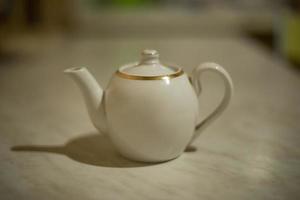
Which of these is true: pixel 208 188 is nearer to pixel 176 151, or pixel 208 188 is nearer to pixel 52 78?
pixel 176 151

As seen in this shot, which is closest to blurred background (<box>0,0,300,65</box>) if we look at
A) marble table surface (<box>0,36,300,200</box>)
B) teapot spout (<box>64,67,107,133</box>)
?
marble table surface (<box>0,36,300,200</box>)

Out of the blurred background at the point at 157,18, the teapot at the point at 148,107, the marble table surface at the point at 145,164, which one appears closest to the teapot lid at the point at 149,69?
the teapot at the point at 148,107

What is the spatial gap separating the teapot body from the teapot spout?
0.02m

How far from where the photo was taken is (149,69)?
62 cm

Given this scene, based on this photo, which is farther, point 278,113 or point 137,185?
point 278,113

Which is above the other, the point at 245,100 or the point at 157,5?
the point at 157,5

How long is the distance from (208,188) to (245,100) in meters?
0.50

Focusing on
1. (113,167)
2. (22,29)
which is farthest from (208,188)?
(22,29)

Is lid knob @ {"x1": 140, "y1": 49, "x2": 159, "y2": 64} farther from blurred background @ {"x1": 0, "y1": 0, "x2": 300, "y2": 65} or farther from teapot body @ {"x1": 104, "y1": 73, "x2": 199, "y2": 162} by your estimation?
blurred background @ {"x1": 0, "y1": 0, "x2": 300, "y2": 65}

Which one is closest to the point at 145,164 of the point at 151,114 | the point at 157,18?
the point at 151,114

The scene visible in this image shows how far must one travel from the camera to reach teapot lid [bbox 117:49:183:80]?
61 centimetres

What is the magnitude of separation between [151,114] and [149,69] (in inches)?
3.0

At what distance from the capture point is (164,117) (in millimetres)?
596

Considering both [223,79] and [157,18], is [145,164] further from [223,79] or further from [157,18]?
[157,18]
